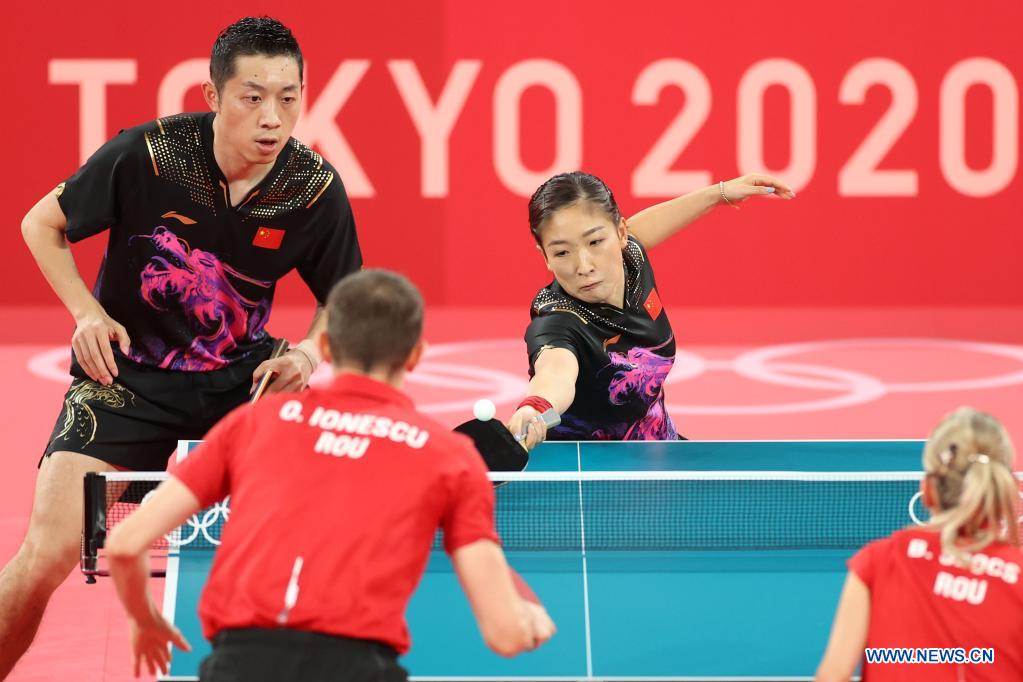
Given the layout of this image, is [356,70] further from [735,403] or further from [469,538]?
[469,538]

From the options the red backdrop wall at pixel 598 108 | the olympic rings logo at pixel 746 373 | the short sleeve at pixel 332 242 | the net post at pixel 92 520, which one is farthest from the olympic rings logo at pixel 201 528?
the red backdrop wall at pixel 598 108

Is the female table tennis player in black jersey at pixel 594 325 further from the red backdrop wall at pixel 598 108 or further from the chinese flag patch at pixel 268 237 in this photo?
the red backdrop wall at pixel 598 108

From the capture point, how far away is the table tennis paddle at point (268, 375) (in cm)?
479

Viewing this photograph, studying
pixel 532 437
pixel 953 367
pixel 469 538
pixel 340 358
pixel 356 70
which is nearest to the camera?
pixel 469 538

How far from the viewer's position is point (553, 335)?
512 cm

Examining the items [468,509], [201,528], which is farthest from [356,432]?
[201,528]

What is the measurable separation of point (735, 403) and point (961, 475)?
724 centimetres

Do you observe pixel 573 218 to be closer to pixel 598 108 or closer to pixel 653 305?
pixel 653 305

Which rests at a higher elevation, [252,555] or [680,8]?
[680,8]

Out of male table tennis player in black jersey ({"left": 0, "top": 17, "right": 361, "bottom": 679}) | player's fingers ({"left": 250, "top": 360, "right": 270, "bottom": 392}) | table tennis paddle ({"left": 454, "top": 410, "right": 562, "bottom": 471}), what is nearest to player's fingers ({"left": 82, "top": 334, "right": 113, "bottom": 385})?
male table tennis player in black jersey ({"left": 0, "top": 17, "right": 361, "bottom": 679})

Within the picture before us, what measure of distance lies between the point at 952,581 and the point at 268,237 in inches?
110

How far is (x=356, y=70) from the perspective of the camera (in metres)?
12.6

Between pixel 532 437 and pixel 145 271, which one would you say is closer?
pixel 532 437

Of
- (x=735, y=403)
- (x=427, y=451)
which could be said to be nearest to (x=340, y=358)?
(x=427, y=451)
